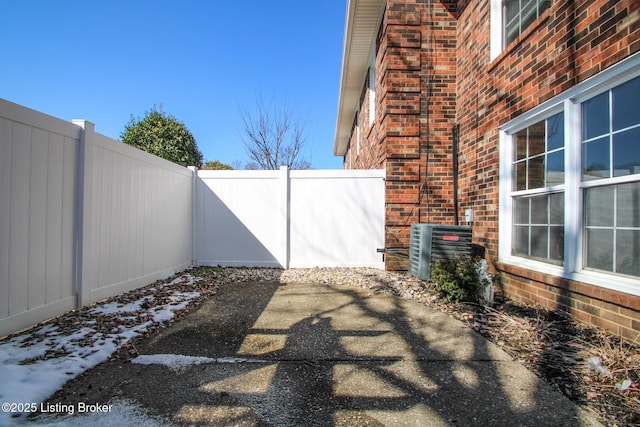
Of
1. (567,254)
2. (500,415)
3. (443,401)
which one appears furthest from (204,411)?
(567,254)

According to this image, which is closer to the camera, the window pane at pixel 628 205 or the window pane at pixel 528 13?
the window pane at pixel 628 205

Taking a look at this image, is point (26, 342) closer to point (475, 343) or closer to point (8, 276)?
point (8, 276)

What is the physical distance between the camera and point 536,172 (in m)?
3.93

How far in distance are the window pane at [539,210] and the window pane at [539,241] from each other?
9cm

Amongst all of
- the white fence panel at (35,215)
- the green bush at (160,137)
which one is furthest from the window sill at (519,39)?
the green bush at (160,137)

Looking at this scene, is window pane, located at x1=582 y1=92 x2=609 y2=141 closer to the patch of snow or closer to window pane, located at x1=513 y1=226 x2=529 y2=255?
window pane, located at x1=513 y1=226 x2=529 y2=255

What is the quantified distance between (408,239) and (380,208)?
2.58 feet

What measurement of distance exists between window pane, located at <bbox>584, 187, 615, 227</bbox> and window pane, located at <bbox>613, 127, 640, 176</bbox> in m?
0.20

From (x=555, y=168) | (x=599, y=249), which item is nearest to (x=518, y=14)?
(x=555, y=168)

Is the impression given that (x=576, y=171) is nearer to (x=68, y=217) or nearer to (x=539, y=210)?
(x=539, y=210)

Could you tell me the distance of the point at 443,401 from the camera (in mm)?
2078

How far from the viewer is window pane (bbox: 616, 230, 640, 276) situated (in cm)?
271

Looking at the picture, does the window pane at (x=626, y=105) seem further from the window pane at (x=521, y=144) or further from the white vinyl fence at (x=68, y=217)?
the white vinyl fence at (x=68, y=217)

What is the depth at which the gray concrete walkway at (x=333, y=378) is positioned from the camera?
76.0 inches
